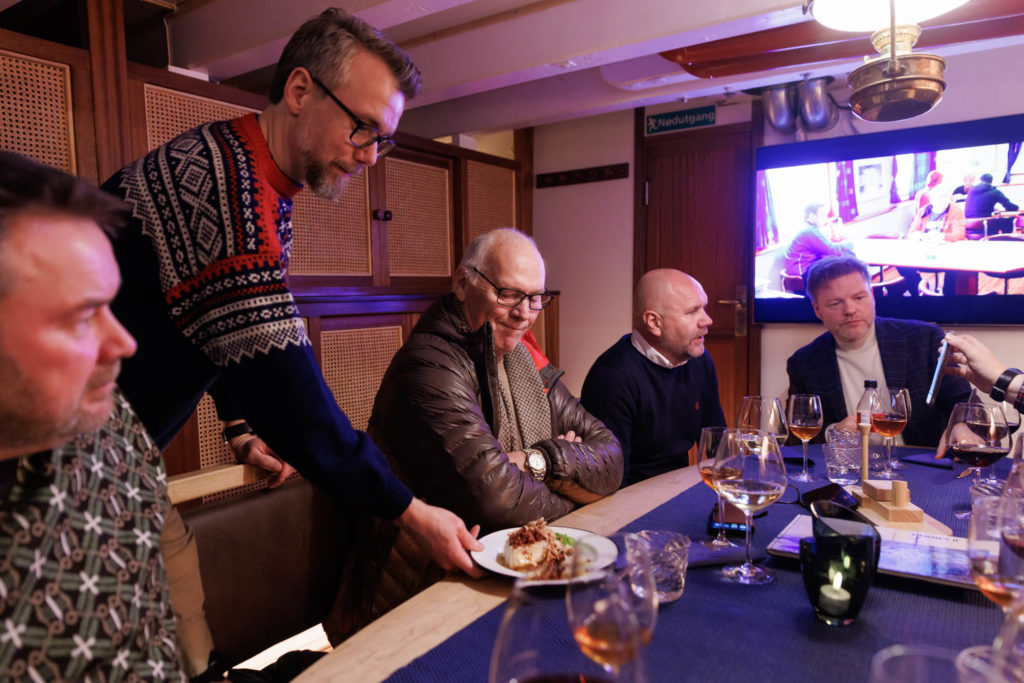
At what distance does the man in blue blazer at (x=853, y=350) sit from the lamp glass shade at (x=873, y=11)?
1248mm

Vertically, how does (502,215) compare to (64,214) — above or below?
above

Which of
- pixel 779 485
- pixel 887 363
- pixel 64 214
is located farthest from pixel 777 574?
pixel 887 363

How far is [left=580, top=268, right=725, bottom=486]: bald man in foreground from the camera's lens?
7.79 ft

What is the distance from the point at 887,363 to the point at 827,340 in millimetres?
240

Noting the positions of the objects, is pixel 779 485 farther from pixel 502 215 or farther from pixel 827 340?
pixel 502 215

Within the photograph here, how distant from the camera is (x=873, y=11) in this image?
5.14 feet

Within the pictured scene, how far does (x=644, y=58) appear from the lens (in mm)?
4109

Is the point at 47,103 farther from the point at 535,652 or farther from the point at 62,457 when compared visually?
the point at 535,652

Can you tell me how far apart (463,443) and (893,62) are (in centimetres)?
131

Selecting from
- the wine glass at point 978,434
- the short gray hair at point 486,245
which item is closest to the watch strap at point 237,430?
the short gray hair at point 486,245

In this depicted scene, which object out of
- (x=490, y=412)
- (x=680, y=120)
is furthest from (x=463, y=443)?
(x=680, y=120)

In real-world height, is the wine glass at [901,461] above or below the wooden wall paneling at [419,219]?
below

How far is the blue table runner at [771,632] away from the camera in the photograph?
759mm

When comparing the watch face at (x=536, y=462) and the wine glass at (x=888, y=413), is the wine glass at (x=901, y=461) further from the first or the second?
the watch face at (x=536, y=462)
